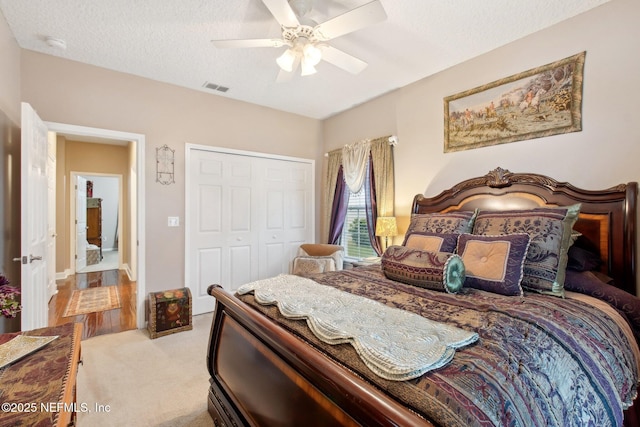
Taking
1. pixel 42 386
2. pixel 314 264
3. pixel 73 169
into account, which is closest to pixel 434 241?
pixel 314 264

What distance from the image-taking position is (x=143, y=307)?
3.29 m

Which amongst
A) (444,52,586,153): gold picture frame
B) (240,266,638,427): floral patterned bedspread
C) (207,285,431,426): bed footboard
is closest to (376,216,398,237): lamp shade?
(444,52,586,153): gold picture frame

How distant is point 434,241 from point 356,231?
200cm

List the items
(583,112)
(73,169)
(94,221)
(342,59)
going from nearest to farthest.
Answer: (583,112) < (342,59) < (73,169) < (94,221)

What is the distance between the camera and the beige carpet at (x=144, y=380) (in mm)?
1877

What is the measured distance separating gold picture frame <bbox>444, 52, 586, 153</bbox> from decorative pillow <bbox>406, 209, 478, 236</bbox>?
814mm

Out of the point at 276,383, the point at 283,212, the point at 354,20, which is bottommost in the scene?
the point at 276,383

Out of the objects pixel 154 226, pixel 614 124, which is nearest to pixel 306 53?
pixel 614 124

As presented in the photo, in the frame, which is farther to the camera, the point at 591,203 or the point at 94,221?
the point at 94,221

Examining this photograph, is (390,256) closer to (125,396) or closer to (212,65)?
(125,396)

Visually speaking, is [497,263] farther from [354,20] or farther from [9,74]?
[9,74]

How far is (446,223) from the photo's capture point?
2.47 m

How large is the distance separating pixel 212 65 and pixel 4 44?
61.0 inches

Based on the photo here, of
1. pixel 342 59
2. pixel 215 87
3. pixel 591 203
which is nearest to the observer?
pixel 591 203
